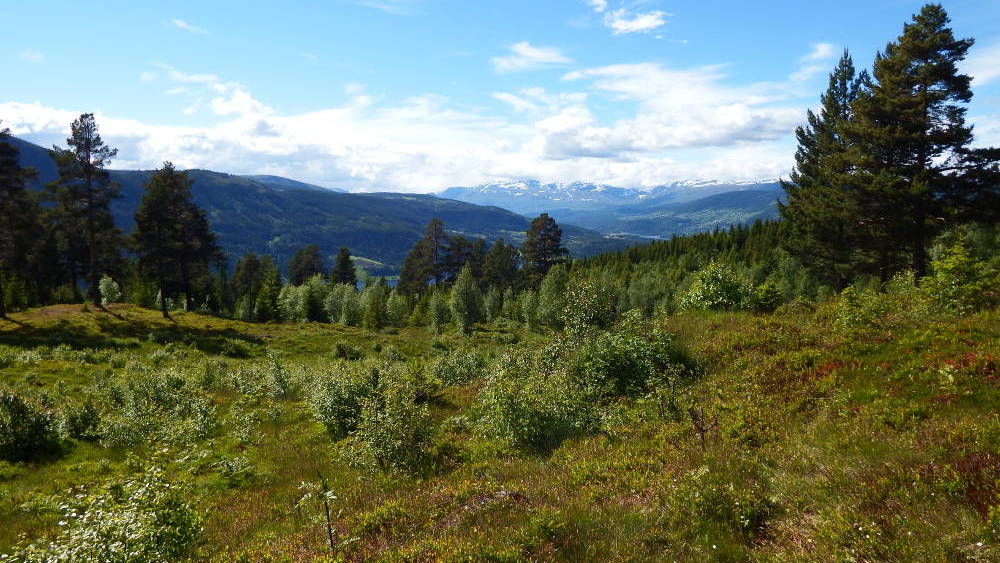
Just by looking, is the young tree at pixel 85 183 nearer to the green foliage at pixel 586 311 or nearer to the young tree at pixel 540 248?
the green foliage at pixel 586 311

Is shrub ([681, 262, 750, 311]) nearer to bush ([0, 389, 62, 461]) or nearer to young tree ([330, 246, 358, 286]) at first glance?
bush ([0, 389, 62, 461])

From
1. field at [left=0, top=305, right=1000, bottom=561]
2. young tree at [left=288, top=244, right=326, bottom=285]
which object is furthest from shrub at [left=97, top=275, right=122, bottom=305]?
field at [left=0, top=305, right=1000, bottom=561]

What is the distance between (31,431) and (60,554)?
40.2 ft

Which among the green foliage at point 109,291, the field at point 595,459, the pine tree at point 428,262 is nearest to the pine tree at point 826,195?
the field at point 595,459

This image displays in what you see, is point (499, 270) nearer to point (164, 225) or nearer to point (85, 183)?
point (164, 225)

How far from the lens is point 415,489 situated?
9.59 meters

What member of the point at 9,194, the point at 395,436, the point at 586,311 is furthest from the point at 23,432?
the point at 9,194

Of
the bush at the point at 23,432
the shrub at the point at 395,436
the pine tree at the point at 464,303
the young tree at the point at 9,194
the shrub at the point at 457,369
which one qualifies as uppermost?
the young tree at the point at 9,194

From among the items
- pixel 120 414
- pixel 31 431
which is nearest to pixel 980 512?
pixel 31 431

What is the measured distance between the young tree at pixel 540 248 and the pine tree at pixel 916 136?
231 feet

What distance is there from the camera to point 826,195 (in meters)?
35.2

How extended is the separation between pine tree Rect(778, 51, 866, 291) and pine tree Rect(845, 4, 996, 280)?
2480 mm

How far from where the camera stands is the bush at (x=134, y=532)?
18.3ft

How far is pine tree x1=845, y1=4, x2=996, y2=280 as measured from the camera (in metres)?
23.8
